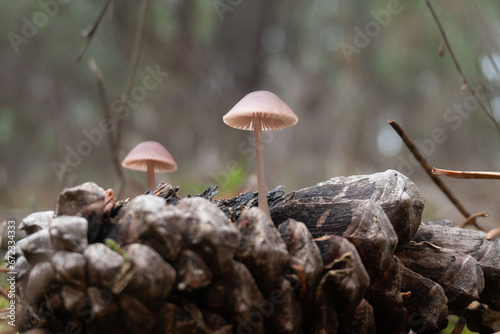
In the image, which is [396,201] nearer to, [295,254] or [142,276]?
[295,254]

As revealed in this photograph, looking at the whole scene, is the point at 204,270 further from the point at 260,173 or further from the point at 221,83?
the point at 221,83

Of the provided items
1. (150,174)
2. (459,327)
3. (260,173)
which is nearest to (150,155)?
(150,174)

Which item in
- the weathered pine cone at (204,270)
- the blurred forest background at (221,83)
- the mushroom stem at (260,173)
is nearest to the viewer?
the weathered pine cone at (204,270)

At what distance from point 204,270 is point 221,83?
2.67m

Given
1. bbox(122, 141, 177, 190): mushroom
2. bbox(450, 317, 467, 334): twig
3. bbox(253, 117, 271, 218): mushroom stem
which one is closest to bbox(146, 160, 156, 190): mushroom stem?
bbox(122, 141, 177, 190): mushroom

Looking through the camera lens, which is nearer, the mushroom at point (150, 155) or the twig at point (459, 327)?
the twig at point (459, 327)

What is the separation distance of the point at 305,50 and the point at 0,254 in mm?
3074

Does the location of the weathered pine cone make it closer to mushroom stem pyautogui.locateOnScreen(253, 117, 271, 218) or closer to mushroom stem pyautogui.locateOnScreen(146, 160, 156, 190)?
mushroom stem pyautogui.locateOnScreen(253, 117, 271, 218)

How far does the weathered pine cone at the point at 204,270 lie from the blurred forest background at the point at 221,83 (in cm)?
136

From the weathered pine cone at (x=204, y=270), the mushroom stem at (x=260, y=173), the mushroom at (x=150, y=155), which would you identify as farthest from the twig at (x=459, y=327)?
the mushroom at (x=150, y=155)

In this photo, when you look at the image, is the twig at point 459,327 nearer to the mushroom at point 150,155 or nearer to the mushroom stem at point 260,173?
the mushroom stem at point 260,173

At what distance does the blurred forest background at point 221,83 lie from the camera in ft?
9.72

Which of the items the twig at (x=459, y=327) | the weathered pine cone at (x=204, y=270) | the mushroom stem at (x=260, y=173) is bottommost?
the twig at (x=459, y=327)

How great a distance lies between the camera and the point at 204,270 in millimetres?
437
